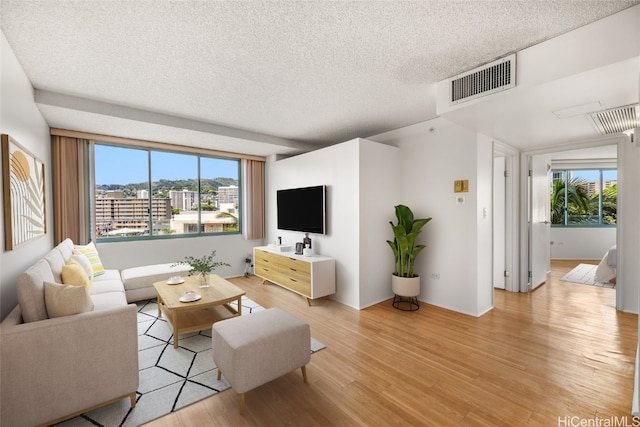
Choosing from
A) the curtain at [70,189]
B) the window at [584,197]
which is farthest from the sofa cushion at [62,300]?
the window at [584,197]

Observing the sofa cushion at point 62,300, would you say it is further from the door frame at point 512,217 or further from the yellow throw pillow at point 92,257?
the door frame at point 512,217

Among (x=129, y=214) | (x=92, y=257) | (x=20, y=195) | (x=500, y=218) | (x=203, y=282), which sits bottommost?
(x=203, y=282)

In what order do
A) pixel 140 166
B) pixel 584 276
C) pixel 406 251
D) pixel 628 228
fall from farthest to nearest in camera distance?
pixel 584 276, pixel 140 166, pixel 406 251, pixel 628 228

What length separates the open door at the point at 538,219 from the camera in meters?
4.14

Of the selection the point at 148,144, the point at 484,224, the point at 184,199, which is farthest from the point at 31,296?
the point at 484,224

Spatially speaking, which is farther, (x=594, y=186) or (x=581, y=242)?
(x=594, y=186)

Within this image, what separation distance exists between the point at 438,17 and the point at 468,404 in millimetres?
2491

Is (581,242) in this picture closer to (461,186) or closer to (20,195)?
(461,186)

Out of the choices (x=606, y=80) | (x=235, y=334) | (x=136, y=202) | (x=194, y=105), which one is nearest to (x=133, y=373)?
(x=235, y=334)

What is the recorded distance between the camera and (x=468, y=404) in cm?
181

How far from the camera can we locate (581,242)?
253 inches

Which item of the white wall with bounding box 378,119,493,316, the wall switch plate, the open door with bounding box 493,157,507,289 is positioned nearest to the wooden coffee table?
the white wall with bounding box 378,119,493,316

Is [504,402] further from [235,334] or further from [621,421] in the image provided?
[235,334]

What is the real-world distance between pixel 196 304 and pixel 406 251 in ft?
8.13
